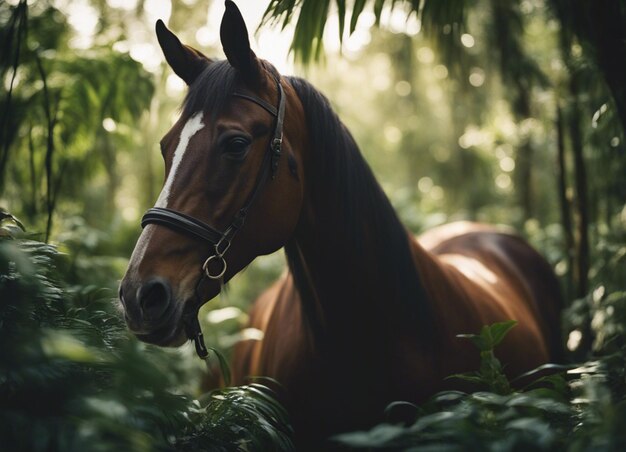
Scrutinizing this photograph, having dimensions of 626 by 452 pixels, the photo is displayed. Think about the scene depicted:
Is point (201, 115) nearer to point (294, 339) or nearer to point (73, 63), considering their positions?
point (294, 339)

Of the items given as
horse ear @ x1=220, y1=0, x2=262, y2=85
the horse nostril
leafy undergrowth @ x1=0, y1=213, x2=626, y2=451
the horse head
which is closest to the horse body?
leafy undergrowth @ x1=0, y1=213, x2=626, y2=451

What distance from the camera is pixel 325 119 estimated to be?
7.23 ft

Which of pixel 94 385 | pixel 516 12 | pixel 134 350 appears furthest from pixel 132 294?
pixel 516 12

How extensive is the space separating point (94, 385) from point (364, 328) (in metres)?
1.14

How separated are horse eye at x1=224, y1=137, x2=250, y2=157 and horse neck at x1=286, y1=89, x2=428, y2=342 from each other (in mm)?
368

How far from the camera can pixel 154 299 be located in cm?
169

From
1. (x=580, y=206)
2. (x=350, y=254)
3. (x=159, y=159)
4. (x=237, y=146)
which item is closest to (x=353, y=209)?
(x=350, y=254)

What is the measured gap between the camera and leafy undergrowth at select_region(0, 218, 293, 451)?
1142 mm

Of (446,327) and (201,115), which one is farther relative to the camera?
(446,327)

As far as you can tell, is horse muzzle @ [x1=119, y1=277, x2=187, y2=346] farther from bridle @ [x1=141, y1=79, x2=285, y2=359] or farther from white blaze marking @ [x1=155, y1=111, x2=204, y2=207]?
white blaze marking @ [x1=155, y1=111, x2=204, y2=207]

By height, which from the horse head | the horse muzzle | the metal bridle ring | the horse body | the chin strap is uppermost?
the horse head

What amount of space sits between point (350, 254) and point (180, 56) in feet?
3.57

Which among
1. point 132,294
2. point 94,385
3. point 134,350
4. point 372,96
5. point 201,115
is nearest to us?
point 134,350

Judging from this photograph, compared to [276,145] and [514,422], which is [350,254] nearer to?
[276,145]
